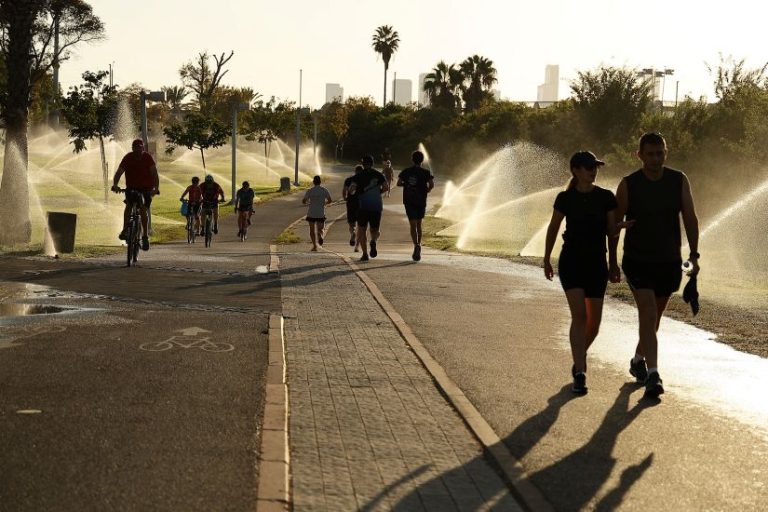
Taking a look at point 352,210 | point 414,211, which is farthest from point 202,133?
point 414,211

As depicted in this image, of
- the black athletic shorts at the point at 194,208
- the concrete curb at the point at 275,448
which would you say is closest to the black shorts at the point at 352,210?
the black athletic shorts at the point at 194,208

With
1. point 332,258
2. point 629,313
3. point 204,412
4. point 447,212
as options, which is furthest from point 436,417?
point 447,212

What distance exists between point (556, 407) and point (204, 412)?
89.9 inches

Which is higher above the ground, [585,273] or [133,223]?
[585,273]

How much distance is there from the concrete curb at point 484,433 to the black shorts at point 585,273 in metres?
1.11

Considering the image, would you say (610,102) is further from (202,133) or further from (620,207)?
(620,207)

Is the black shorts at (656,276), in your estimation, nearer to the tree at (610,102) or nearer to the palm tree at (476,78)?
the tree at (610,102)

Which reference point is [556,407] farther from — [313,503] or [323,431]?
[313,503]

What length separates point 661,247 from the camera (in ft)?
28.5

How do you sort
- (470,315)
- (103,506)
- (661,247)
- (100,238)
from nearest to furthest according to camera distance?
(103,506), (661,247), (470,315), (100,238)

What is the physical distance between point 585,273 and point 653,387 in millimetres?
941

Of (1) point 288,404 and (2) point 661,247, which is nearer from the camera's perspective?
(1) point 288,404

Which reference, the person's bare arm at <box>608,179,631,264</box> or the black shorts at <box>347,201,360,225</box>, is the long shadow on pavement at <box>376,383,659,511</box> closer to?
the person's bare arm at <box>608,179,631,264</box>

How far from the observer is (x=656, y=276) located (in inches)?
343
